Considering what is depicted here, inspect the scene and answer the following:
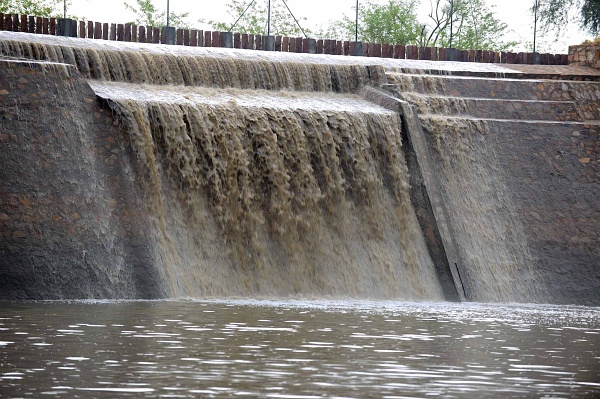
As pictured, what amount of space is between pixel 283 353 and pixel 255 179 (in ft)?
29.3

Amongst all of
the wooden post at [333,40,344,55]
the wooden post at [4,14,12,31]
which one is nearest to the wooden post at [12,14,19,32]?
the wooden post at [4,14,12,31]

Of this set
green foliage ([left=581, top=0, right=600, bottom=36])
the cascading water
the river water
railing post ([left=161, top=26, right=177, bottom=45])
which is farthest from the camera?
green foliage ([left=581, top=0, right=600, bottom=36])

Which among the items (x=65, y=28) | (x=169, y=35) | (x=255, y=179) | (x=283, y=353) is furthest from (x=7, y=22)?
(x=283, y=353)

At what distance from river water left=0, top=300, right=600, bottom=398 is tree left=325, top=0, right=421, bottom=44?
46418 millimetres

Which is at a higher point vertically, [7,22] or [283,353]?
[7,22]

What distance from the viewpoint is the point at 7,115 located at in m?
15.4

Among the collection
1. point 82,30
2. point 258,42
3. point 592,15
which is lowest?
point 258,42

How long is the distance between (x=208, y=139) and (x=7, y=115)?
123 inches

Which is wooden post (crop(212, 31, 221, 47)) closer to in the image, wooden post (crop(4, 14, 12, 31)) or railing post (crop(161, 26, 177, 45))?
railing post (crop(161, 26, 177, 45))

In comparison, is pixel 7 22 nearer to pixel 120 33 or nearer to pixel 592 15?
pixel 120 33

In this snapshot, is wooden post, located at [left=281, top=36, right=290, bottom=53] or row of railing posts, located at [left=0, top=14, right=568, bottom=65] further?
wooden post, located at [left=281, top=36, right=290, bottom=53]

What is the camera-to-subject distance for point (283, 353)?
9.09 m

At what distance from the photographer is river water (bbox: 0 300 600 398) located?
7389 mm

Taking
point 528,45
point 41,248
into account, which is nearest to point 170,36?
point 41,248
